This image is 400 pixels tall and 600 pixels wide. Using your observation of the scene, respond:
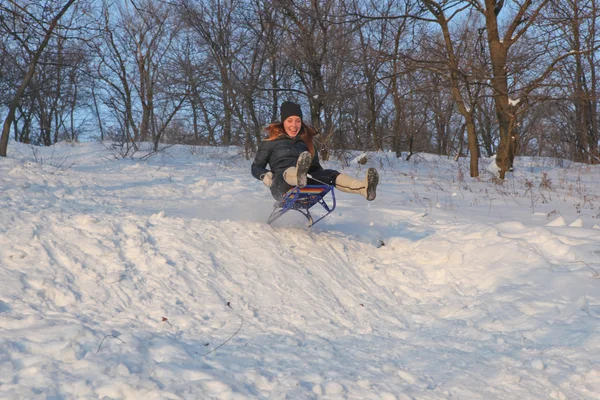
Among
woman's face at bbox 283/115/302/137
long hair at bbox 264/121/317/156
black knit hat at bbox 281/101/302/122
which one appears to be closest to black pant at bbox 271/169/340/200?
long hair at bbox 264/121/317/156

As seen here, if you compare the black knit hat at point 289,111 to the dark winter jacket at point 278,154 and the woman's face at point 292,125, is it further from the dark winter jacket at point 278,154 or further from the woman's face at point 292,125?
the dark winter jacket at point 278,154

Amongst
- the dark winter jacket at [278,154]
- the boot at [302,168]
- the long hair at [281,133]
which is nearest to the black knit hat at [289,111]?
the long hair at [281,133]

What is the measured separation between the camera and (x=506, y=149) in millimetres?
11422

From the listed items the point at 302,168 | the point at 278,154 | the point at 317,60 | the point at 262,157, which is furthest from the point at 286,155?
the point at 317,60

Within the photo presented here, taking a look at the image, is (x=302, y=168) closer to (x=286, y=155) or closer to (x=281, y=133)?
(x=286, y=155)

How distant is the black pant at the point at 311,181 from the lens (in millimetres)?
5312

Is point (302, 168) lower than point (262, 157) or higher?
lower

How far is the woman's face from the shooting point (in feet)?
19.1

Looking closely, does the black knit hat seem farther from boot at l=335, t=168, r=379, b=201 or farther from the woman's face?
boot at l=335, t=168, r=379, b=201

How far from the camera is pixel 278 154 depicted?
19.0 ft

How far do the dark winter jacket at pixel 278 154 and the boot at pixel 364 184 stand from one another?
24.4 inches

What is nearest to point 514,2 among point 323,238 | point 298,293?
point 323,238

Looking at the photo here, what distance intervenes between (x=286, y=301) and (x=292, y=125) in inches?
99.9

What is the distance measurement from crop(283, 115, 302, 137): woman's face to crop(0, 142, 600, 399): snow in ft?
3.76
